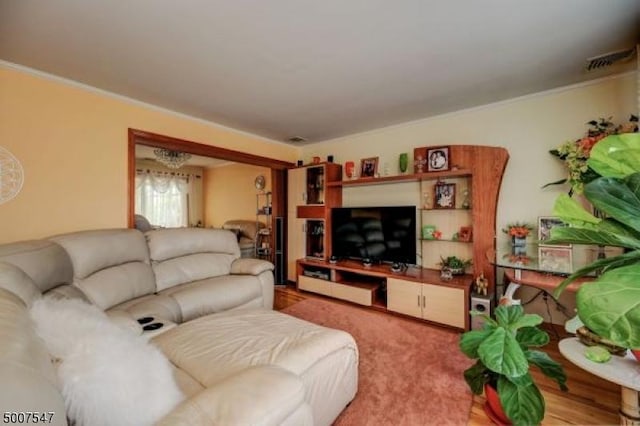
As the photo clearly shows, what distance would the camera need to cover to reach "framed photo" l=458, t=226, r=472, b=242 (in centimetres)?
290

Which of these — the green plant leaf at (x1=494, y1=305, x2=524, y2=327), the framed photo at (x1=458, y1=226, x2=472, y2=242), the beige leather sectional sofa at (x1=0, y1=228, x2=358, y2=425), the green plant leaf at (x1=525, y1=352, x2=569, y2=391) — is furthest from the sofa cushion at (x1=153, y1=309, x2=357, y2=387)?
the framed photo at (x1=458, y1=226, x2=472, y2=242)

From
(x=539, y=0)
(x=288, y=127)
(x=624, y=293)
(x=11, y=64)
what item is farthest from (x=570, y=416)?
(x=11, y=64)

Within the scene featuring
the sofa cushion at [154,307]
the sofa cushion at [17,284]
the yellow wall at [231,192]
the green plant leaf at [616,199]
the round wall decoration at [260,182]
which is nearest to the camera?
the green plant leaf at [616,199]

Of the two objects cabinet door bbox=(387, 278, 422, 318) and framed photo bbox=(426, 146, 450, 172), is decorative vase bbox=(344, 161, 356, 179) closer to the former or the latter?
framed photo bbox=(426, 146, 450, 172)

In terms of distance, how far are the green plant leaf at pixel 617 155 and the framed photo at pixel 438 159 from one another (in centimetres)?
246

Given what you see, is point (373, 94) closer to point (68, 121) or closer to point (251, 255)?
point (68, 121)

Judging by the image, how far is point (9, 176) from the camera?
2.11 metres

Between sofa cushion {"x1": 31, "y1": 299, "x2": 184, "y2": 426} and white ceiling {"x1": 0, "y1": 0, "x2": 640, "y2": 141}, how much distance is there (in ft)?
5.17

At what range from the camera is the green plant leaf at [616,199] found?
562mm

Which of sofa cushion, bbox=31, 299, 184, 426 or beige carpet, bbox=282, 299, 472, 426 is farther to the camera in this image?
beige carpet, bbox=282, 299, 472, 426

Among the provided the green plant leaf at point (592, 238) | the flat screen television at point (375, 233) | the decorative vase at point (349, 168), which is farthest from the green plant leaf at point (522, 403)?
the decorative vase at point (349, 168)

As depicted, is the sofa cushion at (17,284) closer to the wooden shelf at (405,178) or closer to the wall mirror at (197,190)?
the wooden shelf at (405,178)

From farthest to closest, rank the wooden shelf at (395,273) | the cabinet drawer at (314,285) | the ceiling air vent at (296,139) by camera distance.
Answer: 1. the ceiling air vent at (296,139)
2. the cabinet drawer at (314,285)
3. the wooden shelf at (395,273)

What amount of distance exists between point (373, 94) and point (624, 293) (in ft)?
8.06
